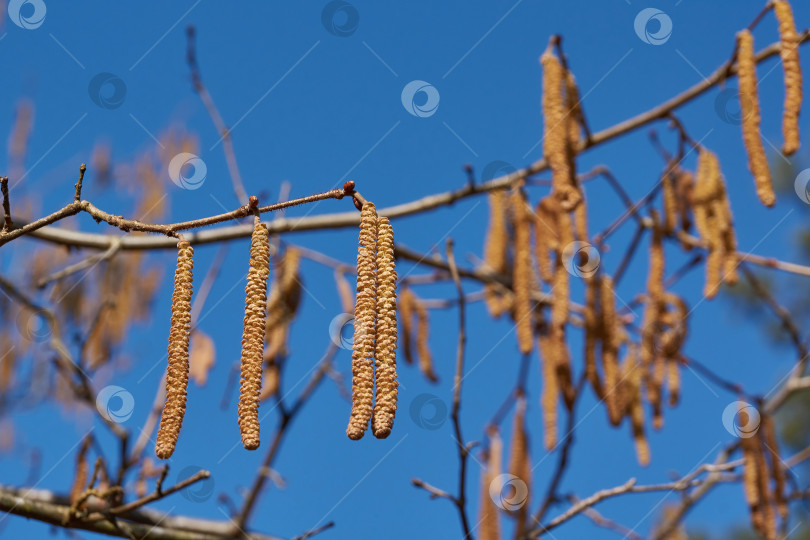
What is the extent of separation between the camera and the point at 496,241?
10.1 feet

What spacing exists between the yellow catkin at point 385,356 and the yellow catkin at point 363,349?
0.02 m

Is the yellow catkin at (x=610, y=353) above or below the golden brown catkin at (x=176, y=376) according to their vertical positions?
above

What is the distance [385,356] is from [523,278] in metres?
1.47

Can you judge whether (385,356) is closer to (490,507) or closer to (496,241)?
(490,507)

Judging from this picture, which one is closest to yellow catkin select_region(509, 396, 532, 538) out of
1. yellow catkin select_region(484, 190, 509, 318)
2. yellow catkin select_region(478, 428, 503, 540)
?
yellow catkin select_region(478, 428, 503, 540)

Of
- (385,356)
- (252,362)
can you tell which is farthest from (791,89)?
(252,362)

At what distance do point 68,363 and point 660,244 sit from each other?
182 cm

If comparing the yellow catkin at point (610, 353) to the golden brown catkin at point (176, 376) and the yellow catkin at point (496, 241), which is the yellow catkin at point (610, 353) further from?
the golden brown catkin at point (176, 376)

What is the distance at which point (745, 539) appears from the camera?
13.7 metres

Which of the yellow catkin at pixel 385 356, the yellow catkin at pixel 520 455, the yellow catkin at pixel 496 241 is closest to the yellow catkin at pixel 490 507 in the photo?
the yellow catkin at pixel 520 455

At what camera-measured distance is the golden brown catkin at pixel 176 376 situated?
1058mm

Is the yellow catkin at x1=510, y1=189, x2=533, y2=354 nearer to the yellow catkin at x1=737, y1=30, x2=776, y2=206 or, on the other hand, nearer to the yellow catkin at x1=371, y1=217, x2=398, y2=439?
the yellow catkin at x1=737, y1=30, x2=776, y2=206

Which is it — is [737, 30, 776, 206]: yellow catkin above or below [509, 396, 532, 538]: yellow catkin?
above

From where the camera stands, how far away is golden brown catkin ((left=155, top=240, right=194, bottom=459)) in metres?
1.06
